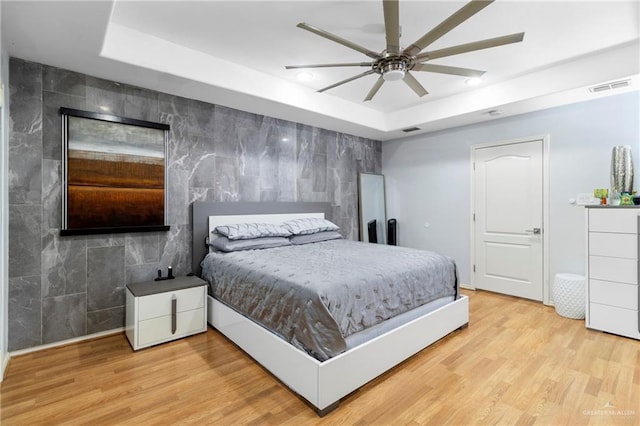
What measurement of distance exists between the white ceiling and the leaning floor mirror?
1.78 m

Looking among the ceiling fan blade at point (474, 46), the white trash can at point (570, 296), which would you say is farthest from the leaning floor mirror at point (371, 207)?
the ceiling fan blade at point (474, 46)

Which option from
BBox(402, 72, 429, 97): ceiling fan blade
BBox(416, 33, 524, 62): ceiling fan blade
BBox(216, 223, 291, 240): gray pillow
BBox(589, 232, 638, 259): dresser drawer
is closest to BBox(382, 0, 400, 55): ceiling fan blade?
BBox(416, 33, 524, 62): ceiling fan blade

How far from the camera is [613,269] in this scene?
296 cm

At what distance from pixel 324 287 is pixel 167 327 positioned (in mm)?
1668

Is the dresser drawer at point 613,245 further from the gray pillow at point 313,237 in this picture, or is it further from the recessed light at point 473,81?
the gray pillow at point 313,237

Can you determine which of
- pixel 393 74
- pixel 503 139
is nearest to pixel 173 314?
pixel 393 74

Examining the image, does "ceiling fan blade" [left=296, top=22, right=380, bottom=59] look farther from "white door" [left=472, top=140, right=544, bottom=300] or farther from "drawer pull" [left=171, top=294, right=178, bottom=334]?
"white door" [left=472, top=140, right=544, bottom=300]

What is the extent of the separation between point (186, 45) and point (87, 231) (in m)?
1.93

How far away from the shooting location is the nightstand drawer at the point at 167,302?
2.65 m

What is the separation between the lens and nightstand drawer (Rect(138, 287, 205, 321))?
2647 millimetres

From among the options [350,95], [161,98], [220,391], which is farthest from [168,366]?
[350,95]

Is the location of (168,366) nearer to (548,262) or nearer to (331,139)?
(331,139)

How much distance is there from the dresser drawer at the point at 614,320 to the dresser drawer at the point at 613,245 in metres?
0.51

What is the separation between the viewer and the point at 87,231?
2824mm
